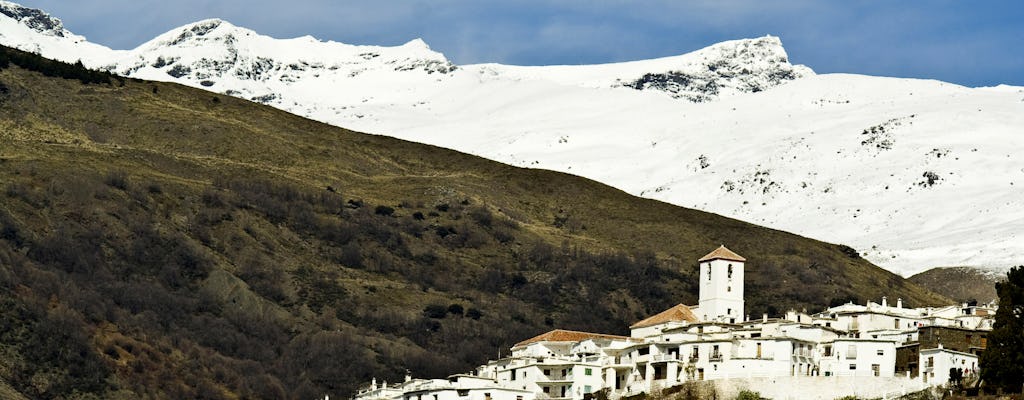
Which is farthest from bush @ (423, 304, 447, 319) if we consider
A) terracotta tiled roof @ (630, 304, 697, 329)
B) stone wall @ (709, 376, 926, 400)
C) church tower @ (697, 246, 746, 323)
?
stone wall @ (709, 376, 926, 400)

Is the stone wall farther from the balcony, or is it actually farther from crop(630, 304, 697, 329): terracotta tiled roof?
crop(630, 304, 697, 329): terracotta tiled roof

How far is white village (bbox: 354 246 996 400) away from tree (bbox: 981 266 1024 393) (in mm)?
4325

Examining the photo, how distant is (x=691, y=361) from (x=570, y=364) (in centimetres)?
860

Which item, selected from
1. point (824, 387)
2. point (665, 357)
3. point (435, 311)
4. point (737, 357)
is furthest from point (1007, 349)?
point (435, 311)

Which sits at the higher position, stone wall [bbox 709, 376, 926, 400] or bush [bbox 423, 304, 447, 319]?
stone wall [bbox 709, 376, 926, 400]

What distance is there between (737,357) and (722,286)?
817 inches

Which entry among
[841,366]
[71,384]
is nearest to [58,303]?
[71,384]

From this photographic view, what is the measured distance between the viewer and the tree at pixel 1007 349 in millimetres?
100125

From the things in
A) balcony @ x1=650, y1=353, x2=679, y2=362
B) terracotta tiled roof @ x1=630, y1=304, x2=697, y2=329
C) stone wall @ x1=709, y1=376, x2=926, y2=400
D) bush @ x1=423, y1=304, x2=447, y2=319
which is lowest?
bush @ x1=423, y1=304, x2=447, y2=319

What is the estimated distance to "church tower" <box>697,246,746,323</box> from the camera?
13025 cm

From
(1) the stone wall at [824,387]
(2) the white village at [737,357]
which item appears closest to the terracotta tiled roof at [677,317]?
(2) the white village at [737,357]

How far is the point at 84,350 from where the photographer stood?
163 metres

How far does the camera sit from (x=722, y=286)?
131625mm

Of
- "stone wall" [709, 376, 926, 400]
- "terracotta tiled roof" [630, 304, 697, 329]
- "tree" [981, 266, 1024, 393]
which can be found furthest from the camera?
"terracotta tiled roof" [630, 304, 697, 329]
